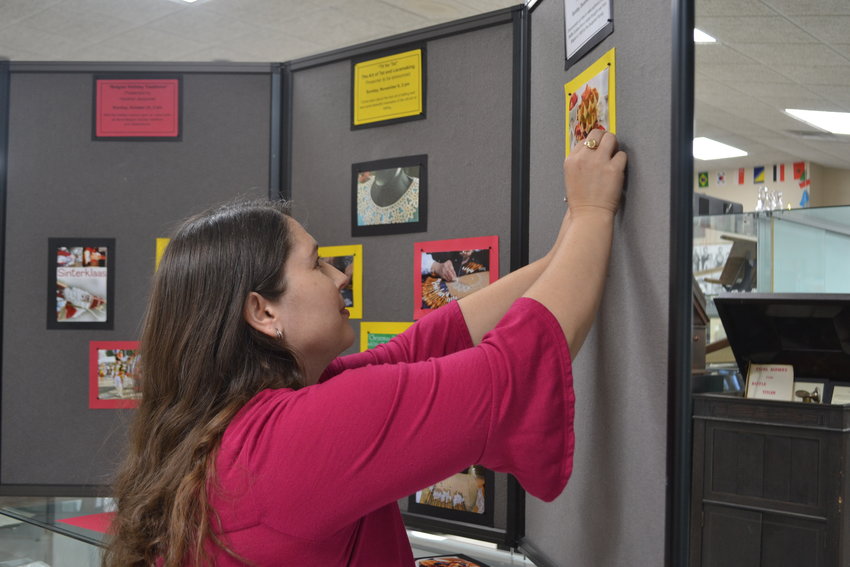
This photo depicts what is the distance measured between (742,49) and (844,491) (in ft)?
2.69

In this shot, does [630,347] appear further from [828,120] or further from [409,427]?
[828,120]

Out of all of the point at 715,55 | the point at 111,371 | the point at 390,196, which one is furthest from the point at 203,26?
the point at 715,55

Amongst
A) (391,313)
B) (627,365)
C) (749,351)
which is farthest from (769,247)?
(627,365)

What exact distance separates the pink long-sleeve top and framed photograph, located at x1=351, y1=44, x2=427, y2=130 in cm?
70

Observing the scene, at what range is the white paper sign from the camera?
0.92 m

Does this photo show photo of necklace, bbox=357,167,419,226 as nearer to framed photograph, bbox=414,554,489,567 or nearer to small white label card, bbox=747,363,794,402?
framed photograph, bbox=414,554,489,567

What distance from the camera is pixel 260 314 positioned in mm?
914

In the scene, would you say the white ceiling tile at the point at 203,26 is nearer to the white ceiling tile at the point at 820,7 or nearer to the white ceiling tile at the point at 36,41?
the white ceiling tile at the point at 36,41

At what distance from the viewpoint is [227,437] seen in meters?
0.83

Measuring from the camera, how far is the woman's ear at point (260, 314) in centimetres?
90

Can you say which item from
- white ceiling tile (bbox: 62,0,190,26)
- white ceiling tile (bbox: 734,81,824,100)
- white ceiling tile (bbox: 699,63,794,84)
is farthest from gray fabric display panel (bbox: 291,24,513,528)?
white ceiling tile (bbox: 62,0,190,26)

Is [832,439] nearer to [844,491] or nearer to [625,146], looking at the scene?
[844,491]

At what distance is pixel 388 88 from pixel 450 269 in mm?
381

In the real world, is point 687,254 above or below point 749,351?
above
